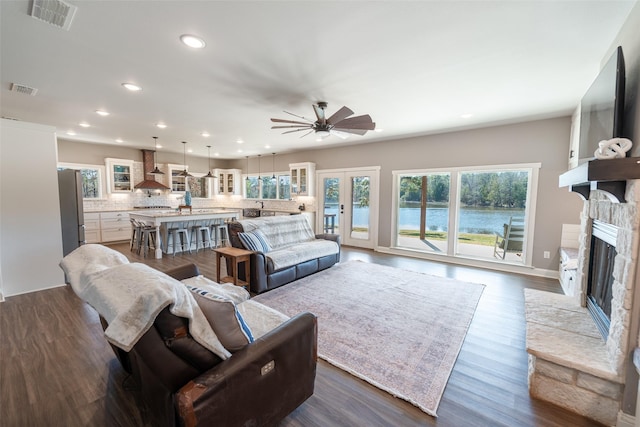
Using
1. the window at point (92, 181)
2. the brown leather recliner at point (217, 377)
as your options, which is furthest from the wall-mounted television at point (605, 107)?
the window at point (92, 181)

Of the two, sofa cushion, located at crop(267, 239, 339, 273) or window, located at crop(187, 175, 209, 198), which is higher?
window, located at crop(187, 175, 209, 198)

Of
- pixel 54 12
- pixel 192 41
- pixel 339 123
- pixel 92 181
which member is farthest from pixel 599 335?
pixel 92 181

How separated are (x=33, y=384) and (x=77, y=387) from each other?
349 mm

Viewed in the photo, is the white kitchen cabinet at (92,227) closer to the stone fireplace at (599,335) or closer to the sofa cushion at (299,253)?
the sofa cushion at (299,253)

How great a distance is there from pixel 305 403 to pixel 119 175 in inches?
344

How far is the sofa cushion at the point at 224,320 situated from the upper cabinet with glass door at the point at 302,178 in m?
6.51

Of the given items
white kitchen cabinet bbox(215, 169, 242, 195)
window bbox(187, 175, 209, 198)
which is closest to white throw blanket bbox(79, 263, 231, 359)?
window bbox(187, 175, 209, 198)

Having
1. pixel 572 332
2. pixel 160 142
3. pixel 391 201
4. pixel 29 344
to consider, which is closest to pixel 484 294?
pixel 572 332

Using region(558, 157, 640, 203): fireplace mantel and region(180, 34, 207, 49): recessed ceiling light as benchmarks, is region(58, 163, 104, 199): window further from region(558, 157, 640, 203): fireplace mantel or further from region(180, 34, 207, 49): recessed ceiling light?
region(558, 157, 640, 203): fireplace mantel

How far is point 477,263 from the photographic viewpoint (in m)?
5.21

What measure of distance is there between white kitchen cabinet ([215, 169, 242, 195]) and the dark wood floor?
24.9 feet

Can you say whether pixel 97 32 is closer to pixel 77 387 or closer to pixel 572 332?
pixel 77 387

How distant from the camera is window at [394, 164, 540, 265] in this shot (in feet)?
16.2

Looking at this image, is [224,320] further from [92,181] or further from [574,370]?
[92,181]
